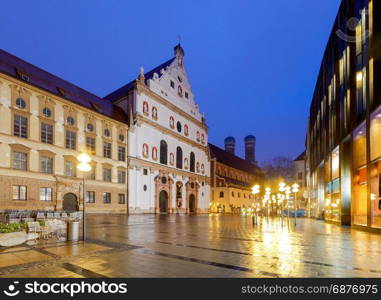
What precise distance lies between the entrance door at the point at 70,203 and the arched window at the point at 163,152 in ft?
62.4

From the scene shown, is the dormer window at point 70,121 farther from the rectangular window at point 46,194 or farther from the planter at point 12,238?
the planter at point 12,238

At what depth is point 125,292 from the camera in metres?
5.66

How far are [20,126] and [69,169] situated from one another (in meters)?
7.72

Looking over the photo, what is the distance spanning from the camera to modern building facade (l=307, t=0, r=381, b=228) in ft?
56.6

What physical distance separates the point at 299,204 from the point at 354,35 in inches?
2192

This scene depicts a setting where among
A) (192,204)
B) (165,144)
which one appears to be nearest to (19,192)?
(165,144)

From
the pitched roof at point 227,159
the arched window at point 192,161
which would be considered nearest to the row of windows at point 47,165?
the arched window at point 192,161

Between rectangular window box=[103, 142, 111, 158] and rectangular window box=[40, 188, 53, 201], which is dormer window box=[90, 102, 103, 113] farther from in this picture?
rectangular window box=[40, 188, 53, 201]


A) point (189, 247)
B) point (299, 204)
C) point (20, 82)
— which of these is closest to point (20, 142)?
point (20, 82)

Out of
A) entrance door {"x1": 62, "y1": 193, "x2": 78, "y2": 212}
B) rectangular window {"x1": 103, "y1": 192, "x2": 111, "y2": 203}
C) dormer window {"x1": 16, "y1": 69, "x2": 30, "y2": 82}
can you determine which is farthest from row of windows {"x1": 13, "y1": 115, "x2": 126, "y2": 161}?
entrance door {"x1": 62, "y1": 193, "x2": 78, "y2": 212}

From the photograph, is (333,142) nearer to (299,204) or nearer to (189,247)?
(189,247)

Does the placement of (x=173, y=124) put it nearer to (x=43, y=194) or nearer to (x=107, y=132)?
(x=107, y=132)

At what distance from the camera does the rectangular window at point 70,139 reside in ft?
117

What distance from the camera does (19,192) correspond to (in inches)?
1155
